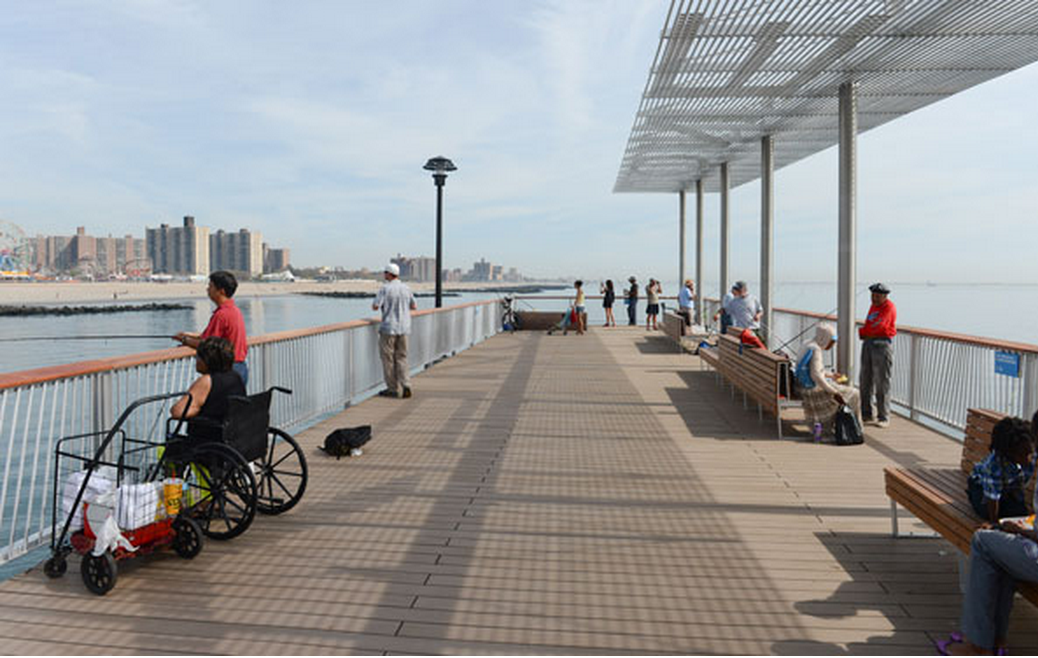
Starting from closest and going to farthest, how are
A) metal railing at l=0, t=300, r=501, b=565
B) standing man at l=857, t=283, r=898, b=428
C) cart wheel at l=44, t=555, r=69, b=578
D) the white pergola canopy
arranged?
cart wheel at l=44, t=555, r=69, b=578
metal railing at l=0, t=300, r=501, b=565
the white pergola canopy
standing man at l=857, t=283, r=898, b=428

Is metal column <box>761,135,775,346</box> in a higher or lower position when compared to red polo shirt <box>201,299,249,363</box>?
higher

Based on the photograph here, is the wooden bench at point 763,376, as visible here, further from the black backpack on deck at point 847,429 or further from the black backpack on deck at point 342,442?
the black backpack on deck at point 342,442

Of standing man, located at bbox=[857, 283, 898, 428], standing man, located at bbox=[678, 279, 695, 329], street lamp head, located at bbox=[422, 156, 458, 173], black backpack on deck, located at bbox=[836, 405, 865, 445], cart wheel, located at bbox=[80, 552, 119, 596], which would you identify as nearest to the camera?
cart wheel, located at bbox=[80, 552, 119, 596]

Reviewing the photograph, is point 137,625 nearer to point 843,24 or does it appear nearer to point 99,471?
point 99,471

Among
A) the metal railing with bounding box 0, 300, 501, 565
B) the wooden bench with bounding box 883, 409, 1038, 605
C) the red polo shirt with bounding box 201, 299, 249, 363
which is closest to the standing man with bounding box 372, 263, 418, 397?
the metal railing with bounding box 0, 300, 501, 565

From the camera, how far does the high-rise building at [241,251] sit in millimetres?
169875

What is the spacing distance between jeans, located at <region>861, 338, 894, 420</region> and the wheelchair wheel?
5.89 m

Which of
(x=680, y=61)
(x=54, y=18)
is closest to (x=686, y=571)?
(x=680, y=61)

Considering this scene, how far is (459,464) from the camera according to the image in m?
5.68

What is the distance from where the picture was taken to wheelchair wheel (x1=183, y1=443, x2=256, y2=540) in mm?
3654

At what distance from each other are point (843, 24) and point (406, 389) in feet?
20.1

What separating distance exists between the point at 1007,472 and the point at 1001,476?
0.03 metres

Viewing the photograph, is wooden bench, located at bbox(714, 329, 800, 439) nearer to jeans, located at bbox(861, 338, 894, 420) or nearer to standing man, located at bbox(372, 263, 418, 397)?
jeans, located at bbox(861, 338, 894, 420)

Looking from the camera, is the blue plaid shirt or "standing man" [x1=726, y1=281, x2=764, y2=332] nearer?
the blue plaid shirt
